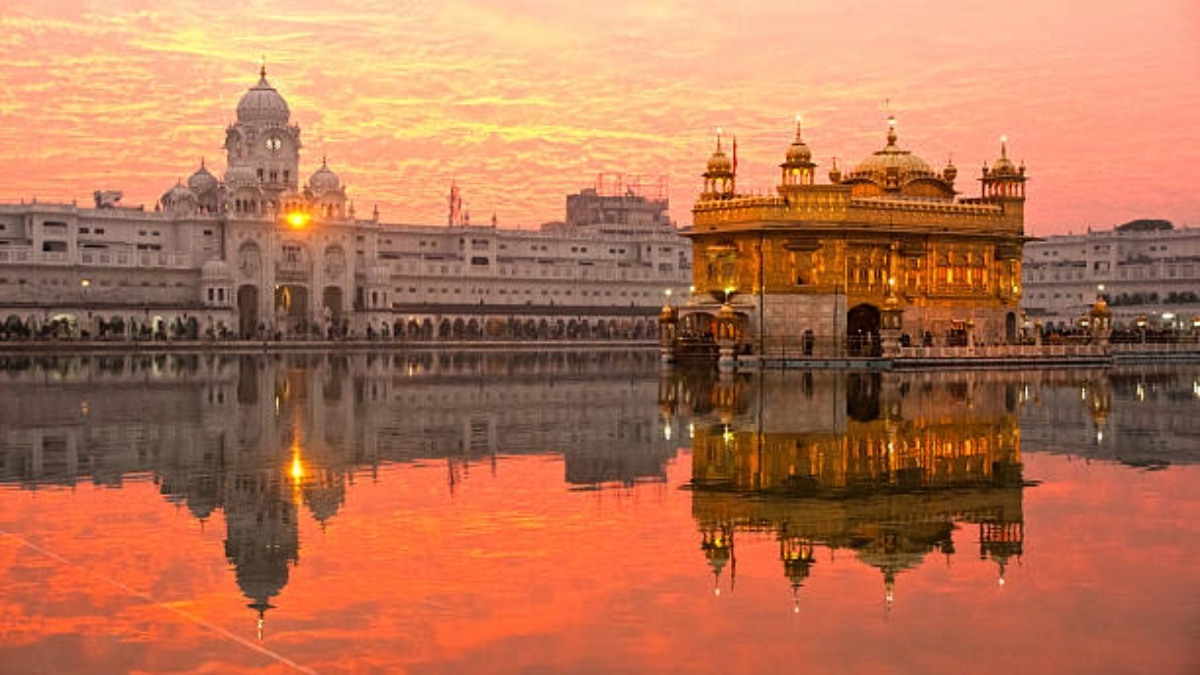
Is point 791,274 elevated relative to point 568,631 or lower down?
elevated

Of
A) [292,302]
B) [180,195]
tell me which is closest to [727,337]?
[292,302]

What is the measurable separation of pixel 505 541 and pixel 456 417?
15.5 metres

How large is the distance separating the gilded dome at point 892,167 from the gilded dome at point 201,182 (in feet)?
244

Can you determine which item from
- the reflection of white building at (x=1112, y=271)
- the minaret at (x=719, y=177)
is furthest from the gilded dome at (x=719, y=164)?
the reflection of white building at (x=1112, y=271)

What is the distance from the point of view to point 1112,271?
15450 centimetres

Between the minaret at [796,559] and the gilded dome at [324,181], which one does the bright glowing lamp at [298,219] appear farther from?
the minaret at [796,559]

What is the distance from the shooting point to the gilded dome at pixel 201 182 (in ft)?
417

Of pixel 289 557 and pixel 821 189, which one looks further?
pixel 821 189

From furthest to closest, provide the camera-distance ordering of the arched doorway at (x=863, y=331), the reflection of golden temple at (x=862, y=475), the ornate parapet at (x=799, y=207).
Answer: the ornate parapet at (x=799, y=207) → the arched doorway at (x=863, y=331) → the reflection of golden temple at (x=862, y=475)

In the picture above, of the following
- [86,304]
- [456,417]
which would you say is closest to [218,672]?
[456,417]

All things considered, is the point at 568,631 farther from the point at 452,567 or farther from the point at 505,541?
the point at 505,541

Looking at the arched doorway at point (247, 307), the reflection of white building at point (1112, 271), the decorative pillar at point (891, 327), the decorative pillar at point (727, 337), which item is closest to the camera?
the decorative pillar at point (727, 337)

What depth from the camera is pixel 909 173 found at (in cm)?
6625

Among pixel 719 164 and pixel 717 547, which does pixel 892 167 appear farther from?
pixel 717 547
